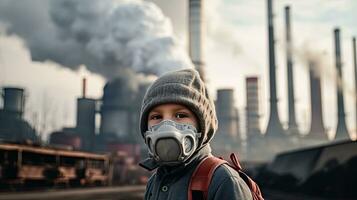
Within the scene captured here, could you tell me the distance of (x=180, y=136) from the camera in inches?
71.2

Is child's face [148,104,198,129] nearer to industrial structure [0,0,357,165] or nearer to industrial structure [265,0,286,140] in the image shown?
industrial structure [0,0,357,165]

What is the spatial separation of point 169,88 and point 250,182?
534 mm

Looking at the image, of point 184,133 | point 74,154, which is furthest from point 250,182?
point 74,154

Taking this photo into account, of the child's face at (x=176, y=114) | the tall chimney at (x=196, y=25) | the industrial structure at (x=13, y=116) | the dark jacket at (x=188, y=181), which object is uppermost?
the tall chimney at (x=196, y=25)

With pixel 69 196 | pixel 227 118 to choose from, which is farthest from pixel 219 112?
pixel 69 196

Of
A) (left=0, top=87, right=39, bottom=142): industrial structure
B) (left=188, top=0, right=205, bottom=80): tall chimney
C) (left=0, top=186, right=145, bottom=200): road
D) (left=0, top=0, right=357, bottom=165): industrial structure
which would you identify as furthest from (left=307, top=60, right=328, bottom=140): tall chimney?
(left=0, top=186, right=145, bottom=200): road

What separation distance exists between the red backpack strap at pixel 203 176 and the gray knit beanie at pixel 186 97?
0.13 m

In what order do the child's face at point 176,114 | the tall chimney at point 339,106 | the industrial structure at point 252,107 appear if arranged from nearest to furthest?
1. the child's face at point 176,114
2. the tall chimney at point 339,106
3. the industrial structure at point 252,107

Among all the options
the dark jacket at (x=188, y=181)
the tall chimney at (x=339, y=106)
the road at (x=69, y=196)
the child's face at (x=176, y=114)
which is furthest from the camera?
the tall chimney at (x=339, y=106)

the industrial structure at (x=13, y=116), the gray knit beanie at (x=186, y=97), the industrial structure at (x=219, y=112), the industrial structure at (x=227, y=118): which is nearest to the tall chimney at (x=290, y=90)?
the industrial structure at (x=219, y=112)

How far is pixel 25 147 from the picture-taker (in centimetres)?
2462

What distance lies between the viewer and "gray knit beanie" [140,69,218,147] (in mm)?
1935

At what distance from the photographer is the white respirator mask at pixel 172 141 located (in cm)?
179

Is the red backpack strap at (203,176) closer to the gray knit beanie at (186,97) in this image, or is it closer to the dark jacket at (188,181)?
the dark jacket at (188,181)
